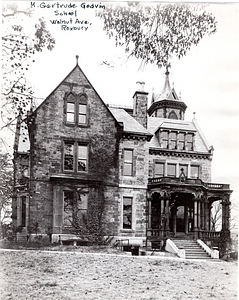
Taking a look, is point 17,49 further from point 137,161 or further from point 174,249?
point 174,249

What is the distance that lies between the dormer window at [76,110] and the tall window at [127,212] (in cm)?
281

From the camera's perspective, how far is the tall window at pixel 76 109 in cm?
1171

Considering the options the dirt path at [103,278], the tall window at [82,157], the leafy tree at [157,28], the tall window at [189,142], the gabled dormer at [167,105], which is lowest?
the dirt path at [103,278]

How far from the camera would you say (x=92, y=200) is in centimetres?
1171

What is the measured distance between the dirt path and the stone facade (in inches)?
37.4

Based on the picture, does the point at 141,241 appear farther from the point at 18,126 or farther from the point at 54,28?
the point at 54,28

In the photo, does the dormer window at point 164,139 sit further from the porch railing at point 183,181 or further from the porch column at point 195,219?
the porch column at point 195,219

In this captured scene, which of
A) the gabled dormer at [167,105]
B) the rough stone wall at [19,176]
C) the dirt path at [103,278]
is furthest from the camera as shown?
the gabled dormer at [167,105]

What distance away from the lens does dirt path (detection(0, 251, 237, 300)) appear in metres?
9.78

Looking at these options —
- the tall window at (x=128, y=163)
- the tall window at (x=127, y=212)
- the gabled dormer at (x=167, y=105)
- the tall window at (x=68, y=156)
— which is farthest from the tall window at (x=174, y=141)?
the tall window at (x=68, y=156)

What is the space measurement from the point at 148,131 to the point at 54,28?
451 cm

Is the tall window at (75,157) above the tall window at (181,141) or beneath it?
beneath

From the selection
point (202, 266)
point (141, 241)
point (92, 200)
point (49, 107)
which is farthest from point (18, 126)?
point (202, 266)

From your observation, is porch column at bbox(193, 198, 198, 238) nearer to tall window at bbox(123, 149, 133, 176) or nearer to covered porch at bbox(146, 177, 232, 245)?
covered porch at bbox(146, 177, 232, 245)
